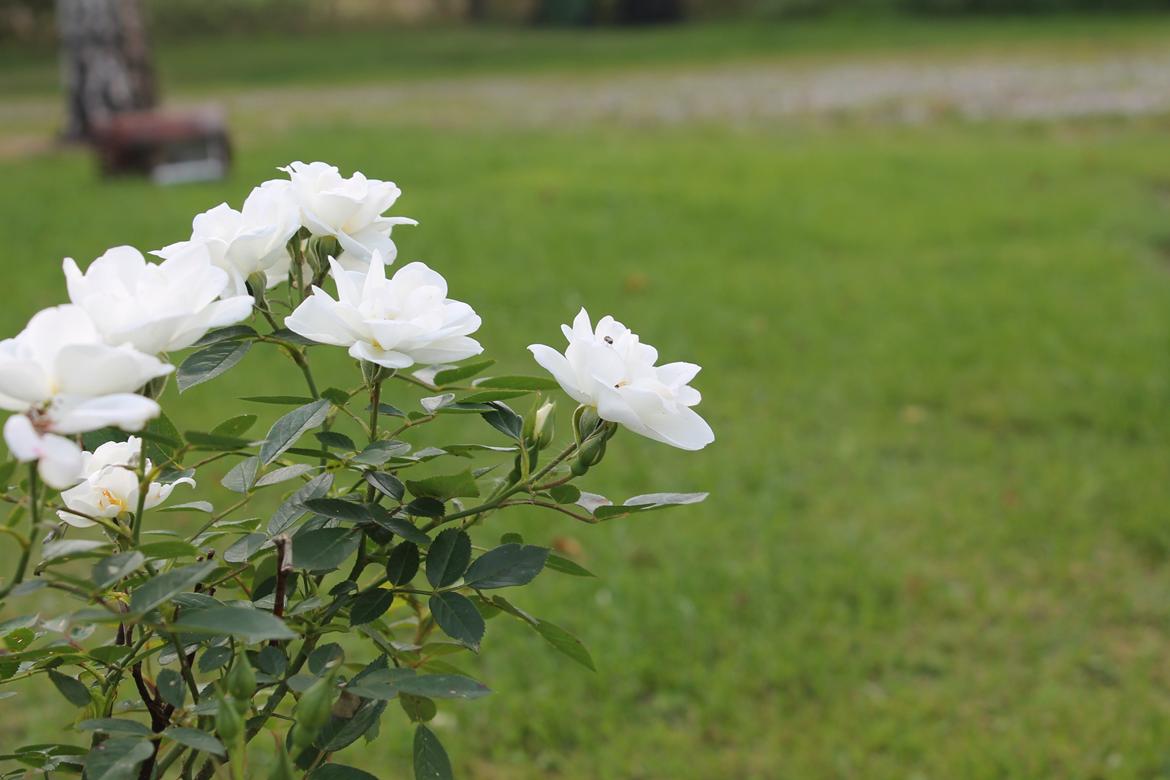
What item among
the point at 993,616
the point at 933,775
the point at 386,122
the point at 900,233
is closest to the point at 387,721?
the point at 933,775

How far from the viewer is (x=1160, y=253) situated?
5.61 metres

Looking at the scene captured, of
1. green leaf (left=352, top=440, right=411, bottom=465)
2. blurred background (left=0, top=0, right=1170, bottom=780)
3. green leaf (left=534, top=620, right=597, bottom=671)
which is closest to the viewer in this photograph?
green leaf (left=352, top=440, right=411, bottom=465)

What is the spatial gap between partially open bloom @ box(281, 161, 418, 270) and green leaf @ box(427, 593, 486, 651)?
274 millimetres

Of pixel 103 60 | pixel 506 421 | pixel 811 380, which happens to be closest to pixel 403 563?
pixel 506 421

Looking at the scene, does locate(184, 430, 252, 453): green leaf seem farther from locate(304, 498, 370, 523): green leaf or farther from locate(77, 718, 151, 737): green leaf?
locate(77, 718, 151, 737): green leaf

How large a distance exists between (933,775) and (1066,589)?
2.80ft

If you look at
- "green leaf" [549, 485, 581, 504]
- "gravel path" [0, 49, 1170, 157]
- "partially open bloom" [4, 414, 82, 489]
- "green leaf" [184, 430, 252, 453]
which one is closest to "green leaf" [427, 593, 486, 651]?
"green leaf" [549, 485, 581, 504]

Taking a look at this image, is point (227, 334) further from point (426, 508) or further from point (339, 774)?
point (339, 774)

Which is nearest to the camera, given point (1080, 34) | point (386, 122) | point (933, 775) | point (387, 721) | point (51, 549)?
point (51, 549)

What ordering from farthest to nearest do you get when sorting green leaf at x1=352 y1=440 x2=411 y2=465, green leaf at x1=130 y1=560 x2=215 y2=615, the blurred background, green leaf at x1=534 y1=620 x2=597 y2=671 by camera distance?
1. the blurred background
2. green leaf at x1=534 y1=620 x2=597 y2=671
3. green leaf at x1=352 y1=440 x2=411 y2=465
4. green leaf at x1=130 y1=560 x2=215 y2=615

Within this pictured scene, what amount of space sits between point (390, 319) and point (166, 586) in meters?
0.24

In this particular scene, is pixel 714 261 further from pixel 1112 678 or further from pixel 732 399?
pixel 1112 678

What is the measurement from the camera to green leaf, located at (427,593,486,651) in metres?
0.92

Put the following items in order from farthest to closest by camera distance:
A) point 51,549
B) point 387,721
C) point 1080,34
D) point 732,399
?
1. point 1080,34
2. point 732,399
3. point 387,721
4. point 51,549
